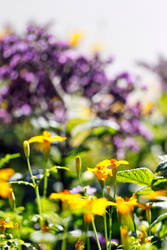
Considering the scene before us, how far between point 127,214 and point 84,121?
877 mm

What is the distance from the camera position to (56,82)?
151cm

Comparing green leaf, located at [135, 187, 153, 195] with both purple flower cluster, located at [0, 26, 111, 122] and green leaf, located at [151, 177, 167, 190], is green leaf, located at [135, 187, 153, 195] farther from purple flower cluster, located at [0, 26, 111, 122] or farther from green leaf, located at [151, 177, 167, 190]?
purple flower cluster, located at [0, 26, 111, 122]

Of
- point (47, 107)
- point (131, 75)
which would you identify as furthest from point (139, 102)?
point (47, 107)

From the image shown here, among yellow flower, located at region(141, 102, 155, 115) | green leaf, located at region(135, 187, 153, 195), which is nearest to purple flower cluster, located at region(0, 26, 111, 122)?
yellow flower, located at region(141, 102, 155, 115)

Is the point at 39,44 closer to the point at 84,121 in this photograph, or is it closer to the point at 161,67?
the point at 84,121

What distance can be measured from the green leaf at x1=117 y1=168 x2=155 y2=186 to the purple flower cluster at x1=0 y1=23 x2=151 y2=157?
2.69 feet

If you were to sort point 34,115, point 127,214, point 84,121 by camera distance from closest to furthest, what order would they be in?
1. point 127,214
2. point 84,121
3. point 34,115

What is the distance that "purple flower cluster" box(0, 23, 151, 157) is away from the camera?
1375mm

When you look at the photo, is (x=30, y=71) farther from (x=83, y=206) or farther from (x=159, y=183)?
(x=83, y=206)

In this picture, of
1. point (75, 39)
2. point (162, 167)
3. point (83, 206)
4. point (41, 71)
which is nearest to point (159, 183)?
point (162, 167)

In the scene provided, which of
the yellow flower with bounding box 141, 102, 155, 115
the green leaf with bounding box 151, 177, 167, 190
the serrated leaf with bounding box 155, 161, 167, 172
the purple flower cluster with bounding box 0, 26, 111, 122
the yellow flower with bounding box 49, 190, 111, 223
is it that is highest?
the purple flower cluster with bounding box 0, 26, 111, 122

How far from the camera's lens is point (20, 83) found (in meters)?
1.46

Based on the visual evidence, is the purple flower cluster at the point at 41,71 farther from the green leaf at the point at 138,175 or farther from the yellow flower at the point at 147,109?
the green leaf at the point at 138,175

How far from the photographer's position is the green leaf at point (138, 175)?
0.58 metres
